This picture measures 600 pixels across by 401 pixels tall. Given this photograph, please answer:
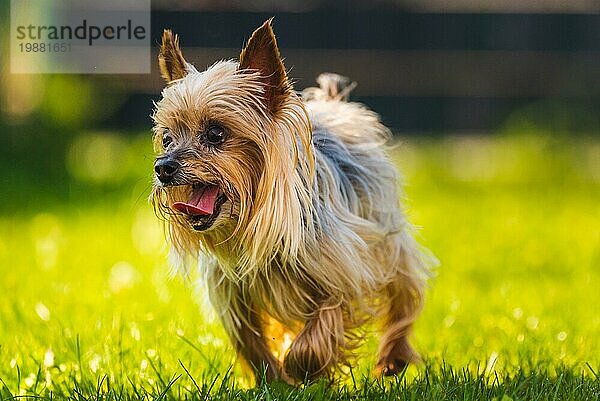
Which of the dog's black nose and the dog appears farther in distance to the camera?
the dog

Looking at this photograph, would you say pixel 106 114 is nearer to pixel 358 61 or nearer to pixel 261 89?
pixel 358 61

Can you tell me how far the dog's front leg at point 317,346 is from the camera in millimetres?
3941

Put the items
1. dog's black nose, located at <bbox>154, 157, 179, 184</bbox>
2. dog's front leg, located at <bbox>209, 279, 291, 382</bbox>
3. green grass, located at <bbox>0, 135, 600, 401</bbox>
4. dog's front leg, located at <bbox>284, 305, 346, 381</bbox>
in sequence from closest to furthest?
1. dog's black nose, located at <bbox>154, 157, 179, 184</bbox>
2. green grass, located at <bbox>0, 135, 600, 401</bbox>
3. dog's front leg, located at <bbox>284, 305, 346, 381</bbox>
4. dog's front leg, located at <bbox>209, 279, 291, 382</bbox>

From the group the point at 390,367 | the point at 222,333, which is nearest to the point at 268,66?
the point at 390,367

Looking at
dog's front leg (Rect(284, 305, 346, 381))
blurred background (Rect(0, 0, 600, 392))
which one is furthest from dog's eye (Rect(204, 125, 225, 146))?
dog's front leg (Rect(284, 305, 346, 381))

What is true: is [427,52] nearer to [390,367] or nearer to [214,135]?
[390,367]

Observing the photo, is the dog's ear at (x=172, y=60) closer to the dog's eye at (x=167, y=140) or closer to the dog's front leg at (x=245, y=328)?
the dog's eye at (x=167, y=140)

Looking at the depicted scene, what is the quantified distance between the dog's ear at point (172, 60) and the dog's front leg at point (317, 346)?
3.29 ft

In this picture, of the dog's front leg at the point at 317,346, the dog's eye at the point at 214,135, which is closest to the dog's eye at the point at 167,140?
the dog's eye at the point at 214,135

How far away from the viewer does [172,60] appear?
388 centimetres

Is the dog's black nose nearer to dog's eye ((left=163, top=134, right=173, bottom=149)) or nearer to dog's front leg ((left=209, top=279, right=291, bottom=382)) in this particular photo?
dog's eye ((left=163, top=134, right=173, bottom=149))

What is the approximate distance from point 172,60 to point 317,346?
116cm

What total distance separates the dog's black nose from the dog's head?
0.08 ft

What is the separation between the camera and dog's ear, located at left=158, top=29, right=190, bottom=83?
12.6 ft
